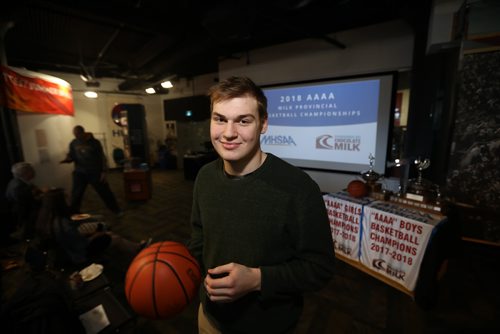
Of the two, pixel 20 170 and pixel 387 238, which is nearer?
pixel 387 238

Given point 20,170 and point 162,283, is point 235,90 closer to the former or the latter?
point 162,283

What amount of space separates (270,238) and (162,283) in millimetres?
491

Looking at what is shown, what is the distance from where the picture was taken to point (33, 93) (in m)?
3.50

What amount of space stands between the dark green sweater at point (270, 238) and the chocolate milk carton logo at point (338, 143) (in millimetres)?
3206

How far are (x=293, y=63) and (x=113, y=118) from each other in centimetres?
696

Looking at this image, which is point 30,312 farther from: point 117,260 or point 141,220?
point 141,220

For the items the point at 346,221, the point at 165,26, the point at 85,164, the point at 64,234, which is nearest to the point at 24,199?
the point at 64,234

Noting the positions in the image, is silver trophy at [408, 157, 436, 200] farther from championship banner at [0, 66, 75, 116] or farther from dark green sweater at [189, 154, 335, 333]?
championship banner at [0, 66, 75, 116]

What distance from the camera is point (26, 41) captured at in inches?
180

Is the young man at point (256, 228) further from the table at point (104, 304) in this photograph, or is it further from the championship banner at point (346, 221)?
the championship banner at point (346, 221)

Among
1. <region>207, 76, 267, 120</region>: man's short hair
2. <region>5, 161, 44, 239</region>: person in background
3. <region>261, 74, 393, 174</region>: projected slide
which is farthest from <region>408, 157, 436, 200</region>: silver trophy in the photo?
<region>5, 161, 44, 239</region>: person in background

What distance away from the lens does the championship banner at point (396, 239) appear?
6.22ft

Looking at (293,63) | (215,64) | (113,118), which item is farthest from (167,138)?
(293,63)

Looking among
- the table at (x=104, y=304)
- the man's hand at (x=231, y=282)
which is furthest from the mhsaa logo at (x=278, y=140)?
the man's hand at (x=231, y=282)
